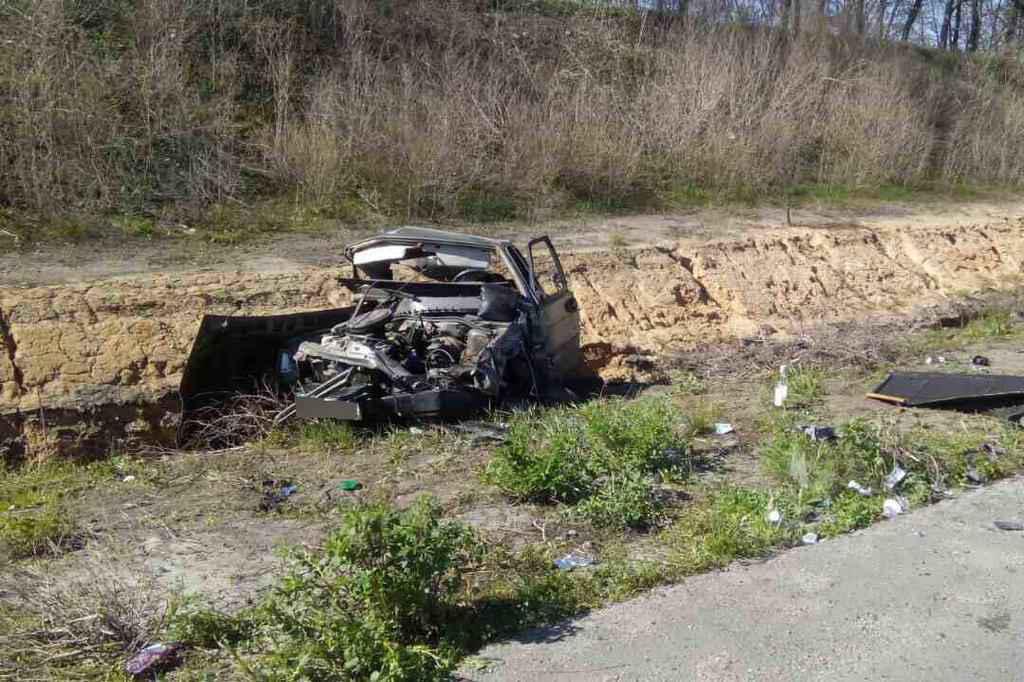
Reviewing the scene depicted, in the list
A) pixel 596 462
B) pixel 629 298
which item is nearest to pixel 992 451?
pixel 596 462

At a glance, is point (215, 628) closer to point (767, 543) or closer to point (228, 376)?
point (767, 543)

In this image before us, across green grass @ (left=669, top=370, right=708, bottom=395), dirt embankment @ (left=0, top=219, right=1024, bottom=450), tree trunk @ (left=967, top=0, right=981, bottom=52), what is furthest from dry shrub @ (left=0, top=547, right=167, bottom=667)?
tree trunk @ (left=967, top=0, right=981, bottom=52)

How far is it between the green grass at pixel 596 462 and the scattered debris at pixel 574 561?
564mm

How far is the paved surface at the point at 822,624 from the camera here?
198 inches

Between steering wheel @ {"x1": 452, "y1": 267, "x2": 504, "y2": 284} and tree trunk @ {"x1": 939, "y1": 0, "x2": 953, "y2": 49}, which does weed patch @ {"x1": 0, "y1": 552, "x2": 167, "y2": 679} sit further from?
tree trunk @ {"x1": 939, "y1": 0, "x2": 953, "y2": 49}

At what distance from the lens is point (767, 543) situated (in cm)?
653

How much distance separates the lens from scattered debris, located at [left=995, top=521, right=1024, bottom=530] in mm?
6902

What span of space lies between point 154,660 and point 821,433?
564cm

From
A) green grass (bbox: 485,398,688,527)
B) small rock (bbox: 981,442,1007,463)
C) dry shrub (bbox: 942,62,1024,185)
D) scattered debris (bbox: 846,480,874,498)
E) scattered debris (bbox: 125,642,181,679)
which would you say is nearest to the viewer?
scattered debris (bbox: 125,642,181,679)

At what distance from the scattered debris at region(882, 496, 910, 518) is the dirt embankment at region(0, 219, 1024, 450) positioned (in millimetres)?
5180

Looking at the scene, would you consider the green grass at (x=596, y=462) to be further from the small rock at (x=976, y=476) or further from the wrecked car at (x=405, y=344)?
the small rock at (x=976, y=476)

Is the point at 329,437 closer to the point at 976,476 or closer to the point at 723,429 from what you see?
the point at 723,429

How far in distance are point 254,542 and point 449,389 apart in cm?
267

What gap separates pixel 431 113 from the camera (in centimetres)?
1727
